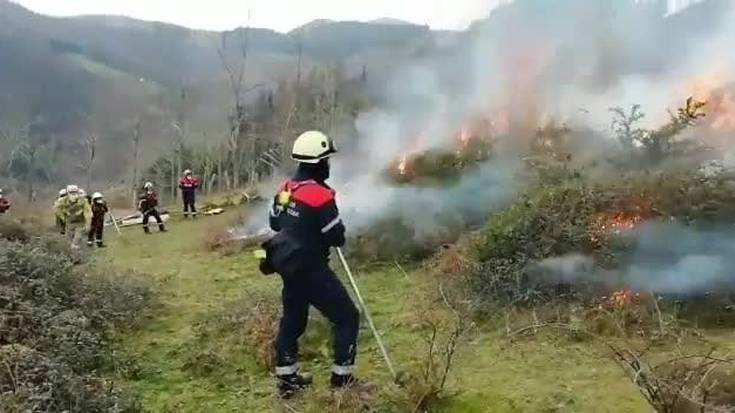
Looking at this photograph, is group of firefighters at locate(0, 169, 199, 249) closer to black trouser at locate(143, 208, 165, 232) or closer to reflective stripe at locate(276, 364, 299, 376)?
black trouser at locate(143, 208, 165, 232)

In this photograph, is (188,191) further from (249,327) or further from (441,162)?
(249,327)

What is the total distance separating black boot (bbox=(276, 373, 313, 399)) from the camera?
534 centimetres

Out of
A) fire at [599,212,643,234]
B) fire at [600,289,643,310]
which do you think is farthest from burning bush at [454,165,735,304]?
fire at [600,289,643,310]

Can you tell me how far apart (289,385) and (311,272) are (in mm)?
807

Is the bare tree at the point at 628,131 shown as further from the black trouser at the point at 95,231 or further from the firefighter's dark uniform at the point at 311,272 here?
the black trouser at the point at 95,231

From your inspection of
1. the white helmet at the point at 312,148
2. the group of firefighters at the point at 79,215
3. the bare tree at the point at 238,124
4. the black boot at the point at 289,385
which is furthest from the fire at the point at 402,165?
the bare tree at the point at 238,124

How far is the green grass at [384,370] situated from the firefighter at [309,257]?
0.30 metres

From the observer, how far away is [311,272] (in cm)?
524

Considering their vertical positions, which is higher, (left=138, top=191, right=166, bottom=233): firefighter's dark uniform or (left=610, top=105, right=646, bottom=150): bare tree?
(left=610, top=105, right=646, bottom=150): bare tree

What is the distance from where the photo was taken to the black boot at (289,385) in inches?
210

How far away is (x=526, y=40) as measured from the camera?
55.5 ft

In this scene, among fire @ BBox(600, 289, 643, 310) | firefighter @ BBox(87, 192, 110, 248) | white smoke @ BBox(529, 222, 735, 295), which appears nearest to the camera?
fire @ BBox(600, 289, 643, 310)

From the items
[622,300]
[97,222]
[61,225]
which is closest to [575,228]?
[622,300]

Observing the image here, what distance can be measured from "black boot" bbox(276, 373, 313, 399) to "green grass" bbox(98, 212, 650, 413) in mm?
80
